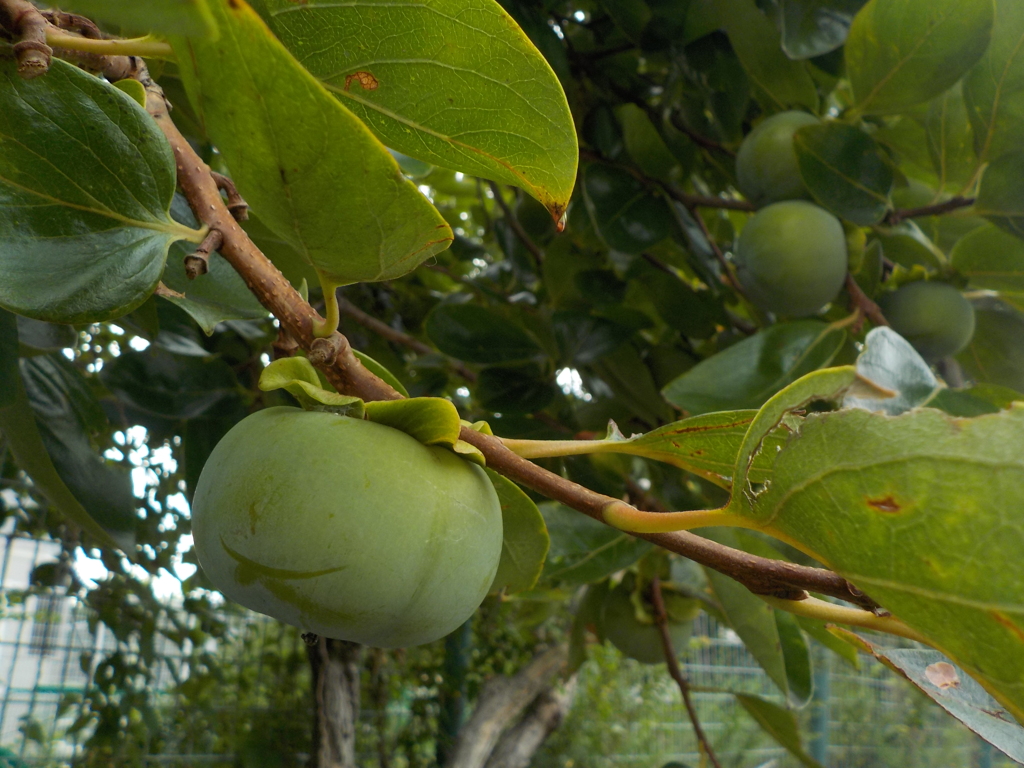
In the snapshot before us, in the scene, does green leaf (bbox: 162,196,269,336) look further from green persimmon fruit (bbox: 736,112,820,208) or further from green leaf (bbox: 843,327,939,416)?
green persimmon fruit (bbox: 736,112,820,208)

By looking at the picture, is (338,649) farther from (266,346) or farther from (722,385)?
(722,385)

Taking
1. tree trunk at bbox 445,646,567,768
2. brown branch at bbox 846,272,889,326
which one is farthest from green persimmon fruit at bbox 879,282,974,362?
tree trunk at bbox 445,646,567,768

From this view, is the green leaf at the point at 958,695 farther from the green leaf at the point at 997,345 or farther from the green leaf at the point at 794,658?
the green leaf at the point at 997,345

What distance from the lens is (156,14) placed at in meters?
0.22

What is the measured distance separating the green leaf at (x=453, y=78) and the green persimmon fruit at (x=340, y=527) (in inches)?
6.3

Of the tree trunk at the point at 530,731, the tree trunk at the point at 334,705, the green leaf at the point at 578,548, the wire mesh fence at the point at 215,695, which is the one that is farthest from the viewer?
the tree trunk at the point at 530,731

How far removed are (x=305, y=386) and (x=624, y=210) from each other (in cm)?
78

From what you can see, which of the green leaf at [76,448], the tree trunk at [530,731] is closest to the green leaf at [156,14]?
the green leaf at [76,448]

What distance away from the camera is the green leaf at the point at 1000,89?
836 mm

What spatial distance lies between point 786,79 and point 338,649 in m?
1.34

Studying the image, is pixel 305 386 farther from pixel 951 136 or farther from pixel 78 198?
pixel 951 136

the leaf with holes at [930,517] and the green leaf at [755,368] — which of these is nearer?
the leaf with holes at [930,517]

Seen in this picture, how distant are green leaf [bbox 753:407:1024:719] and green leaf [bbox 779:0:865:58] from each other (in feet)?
2.50

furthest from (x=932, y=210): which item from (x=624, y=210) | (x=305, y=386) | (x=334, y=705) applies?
(x=334, y=705)
